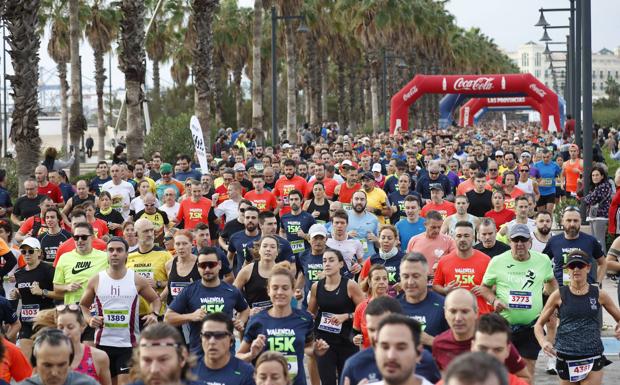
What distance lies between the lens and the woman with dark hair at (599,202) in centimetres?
1489

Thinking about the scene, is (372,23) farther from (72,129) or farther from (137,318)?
(137,318)

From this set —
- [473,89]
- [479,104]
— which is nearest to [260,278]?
[473,89]

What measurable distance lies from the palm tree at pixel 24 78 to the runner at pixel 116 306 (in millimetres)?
11658

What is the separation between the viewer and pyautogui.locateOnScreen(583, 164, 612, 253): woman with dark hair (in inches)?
586

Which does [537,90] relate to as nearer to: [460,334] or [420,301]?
[420,301]

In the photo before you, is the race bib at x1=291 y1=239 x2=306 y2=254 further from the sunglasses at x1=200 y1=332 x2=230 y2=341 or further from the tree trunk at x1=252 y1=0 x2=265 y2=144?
the tree trunk at x1=252 y1=0 x2=265 y2=144

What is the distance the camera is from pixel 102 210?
14.4 metres

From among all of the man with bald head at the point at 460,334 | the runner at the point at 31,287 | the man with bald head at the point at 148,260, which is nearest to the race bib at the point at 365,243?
the man with bald head at the point at 148,260

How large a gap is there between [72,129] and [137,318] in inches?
931

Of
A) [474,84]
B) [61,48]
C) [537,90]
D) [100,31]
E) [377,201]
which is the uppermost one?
[100,31]

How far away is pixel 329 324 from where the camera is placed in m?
9.59

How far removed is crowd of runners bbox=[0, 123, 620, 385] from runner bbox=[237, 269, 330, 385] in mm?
11

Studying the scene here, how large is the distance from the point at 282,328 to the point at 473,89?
39389 mm

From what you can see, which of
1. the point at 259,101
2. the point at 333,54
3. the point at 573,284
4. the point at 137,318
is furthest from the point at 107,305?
the point at 333,54
